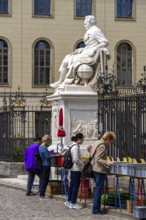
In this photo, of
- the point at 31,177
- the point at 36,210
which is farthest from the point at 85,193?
the point at 31,177

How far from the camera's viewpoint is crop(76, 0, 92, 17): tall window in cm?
5819

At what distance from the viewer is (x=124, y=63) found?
5888 centimetres

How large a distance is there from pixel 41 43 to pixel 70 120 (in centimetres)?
3371

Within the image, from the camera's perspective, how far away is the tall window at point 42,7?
57.4 meters

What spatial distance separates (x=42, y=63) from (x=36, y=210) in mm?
38936

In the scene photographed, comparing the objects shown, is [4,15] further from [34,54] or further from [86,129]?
[86,129]

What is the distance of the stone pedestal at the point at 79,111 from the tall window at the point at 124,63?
34676 mm

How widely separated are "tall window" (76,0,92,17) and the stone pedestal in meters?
34.4

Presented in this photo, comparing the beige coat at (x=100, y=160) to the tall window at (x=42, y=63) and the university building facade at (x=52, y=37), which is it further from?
the tall window at (x=42, y=63)

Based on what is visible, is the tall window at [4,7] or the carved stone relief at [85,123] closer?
the carved stone relief at [85,123]

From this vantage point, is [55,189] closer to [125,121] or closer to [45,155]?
[45,155]

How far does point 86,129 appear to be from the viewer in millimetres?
24234

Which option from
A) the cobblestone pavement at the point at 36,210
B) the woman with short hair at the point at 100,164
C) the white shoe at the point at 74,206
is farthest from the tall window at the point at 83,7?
the woman with short hair at the point at 100,164

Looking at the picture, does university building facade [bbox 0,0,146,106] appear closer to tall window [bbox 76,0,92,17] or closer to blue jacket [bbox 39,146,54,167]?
tall window [bbox 76,0,92,17]
